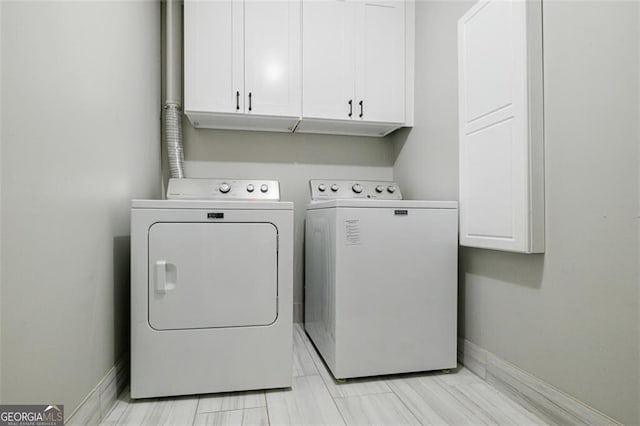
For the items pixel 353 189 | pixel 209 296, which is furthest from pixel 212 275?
pixel 353 189

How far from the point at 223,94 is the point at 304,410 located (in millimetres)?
1733

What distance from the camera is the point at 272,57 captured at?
223 cm

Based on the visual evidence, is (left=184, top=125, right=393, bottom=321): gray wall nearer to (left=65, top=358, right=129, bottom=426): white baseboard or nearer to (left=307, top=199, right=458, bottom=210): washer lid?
(left=307, top=199, right=458, bottom=210): washer lid

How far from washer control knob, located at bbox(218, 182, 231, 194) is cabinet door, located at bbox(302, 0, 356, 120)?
0.65 m

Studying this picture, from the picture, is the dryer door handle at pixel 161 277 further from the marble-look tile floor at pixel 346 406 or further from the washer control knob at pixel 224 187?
the washer control knob at pixel 224 187

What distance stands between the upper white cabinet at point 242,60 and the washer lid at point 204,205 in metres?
0.85

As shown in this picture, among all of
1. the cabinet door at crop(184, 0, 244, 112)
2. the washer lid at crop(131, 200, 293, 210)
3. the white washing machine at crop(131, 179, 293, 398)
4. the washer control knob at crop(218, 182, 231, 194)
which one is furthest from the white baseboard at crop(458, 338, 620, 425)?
the cabinet door at crop(184, 0, 244, 112)

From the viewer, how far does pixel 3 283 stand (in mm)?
855

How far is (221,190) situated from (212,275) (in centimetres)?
79

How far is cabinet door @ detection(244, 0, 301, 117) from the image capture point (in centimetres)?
220

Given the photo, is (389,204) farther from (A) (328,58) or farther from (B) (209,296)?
(A) (328,58)

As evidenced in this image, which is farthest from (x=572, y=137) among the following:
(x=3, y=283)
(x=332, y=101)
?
(x=3, y=283)

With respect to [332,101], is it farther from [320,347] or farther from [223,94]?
[320,347]

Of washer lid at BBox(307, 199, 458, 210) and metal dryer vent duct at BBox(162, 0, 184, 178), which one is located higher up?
metal dryer vent duct at BBox(162, 0, 184, 178)
